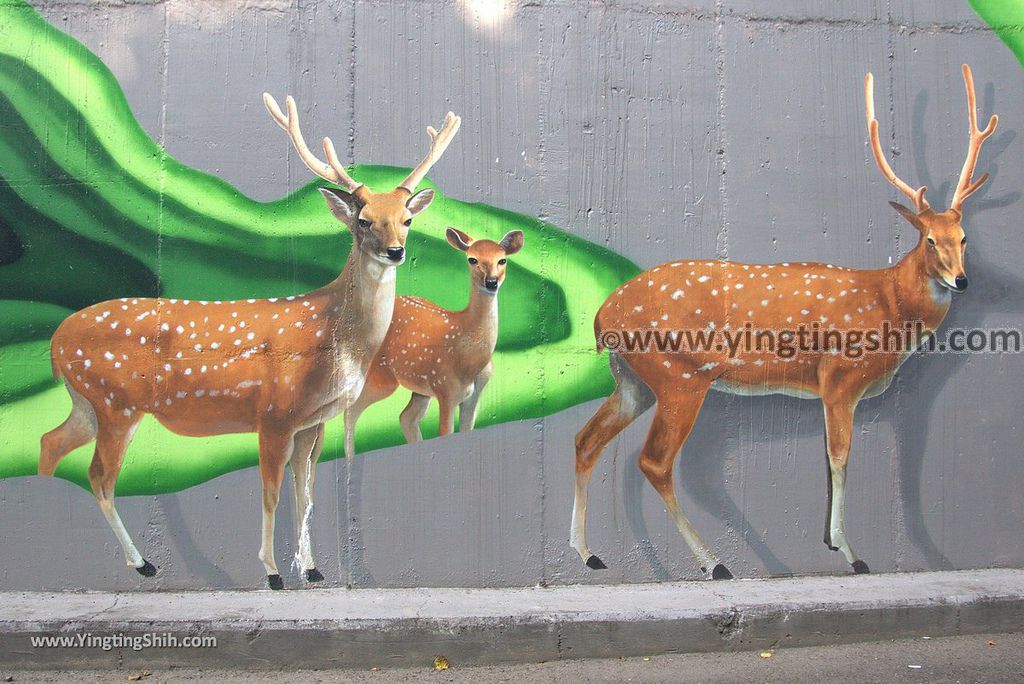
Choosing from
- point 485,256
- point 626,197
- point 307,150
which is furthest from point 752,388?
point 307,150

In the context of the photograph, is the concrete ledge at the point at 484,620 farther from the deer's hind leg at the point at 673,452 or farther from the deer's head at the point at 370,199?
the deer's head at the point at 370,199

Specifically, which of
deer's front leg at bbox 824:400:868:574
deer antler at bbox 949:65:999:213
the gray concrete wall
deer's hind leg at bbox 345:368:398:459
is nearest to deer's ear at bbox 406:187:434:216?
the gray concrete wall

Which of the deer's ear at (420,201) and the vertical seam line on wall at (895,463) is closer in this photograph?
the deer's ear at (420,201)

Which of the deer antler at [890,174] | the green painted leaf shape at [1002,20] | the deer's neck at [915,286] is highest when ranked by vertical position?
the green painted leaf shape at [1002,20]

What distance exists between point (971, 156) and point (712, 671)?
13.4 feet

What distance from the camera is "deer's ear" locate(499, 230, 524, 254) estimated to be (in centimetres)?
583

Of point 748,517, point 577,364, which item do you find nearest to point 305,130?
point 577,364

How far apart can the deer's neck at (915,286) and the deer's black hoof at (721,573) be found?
216cm

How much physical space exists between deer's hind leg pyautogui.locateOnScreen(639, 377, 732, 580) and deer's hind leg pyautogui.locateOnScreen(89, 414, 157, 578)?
338cm

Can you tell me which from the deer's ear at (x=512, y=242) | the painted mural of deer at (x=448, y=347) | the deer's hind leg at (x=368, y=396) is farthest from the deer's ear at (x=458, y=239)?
the deer's hind leg at (x=368, y=396)

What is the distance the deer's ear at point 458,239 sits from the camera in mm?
5801

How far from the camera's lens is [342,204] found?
5.72 metres

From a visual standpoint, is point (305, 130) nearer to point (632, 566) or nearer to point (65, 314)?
point (65, 314)

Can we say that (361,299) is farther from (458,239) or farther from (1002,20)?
(1002,20)
